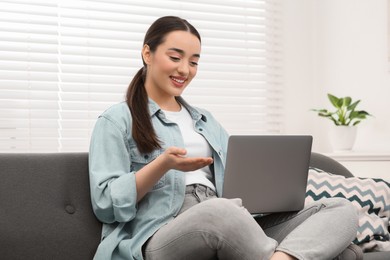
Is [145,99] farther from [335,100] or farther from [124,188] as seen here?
[335,100]

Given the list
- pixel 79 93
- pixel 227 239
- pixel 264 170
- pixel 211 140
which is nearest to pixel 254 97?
pixel 79 93

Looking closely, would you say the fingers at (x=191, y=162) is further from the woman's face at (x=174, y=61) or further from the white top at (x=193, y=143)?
the woman's face at (x=174, y=61)

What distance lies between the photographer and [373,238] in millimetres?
2055

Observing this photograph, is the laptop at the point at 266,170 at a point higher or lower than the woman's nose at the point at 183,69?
lower

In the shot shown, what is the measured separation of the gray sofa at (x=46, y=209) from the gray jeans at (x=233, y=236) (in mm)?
264

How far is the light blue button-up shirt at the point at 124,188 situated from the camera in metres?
1.72

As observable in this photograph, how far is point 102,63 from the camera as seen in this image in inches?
126

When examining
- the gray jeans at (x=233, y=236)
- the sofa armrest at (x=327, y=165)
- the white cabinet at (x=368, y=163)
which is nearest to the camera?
the gray jeans at (x=233, y=236)

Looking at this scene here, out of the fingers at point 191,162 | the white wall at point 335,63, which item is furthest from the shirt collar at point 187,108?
the white wall at point 335,63

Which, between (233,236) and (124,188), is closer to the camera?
(233,236)

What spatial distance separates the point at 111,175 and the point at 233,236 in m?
0.44

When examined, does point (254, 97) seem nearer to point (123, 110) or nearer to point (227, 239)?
point (123, 110)

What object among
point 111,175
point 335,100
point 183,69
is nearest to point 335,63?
point 335,100

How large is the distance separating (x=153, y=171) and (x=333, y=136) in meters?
1.83
